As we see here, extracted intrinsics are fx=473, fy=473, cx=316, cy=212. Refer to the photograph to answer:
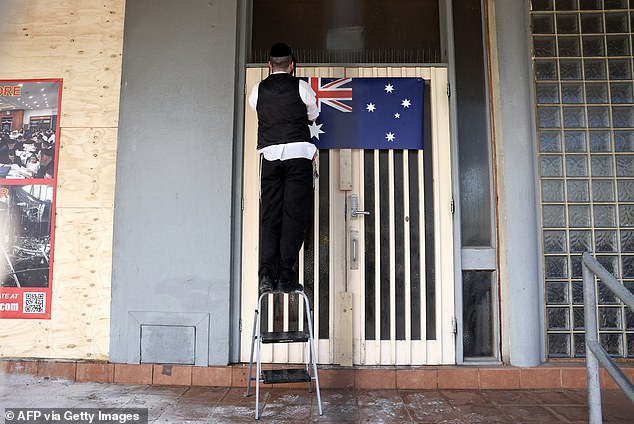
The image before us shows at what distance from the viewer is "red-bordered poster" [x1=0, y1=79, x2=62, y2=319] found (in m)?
4.05

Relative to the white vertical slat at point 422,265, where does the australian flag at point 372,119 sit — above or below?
above

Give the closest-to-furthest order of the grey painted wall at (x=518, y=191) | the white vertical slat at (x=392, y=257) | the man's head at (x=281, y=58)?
the man's head at (x=281, y=58) < the grey painted wall at (x=518, y=191) < the white vertical slat at (x=392, y=257)

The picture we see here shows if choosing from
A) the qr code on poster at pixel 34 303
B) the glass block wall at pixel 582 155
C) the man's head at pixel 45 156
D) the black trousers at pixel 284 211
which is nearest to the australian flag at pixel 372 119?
the black trousers at pixel 284 211

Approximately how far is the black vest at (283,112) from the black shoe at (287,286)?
1.01 metres

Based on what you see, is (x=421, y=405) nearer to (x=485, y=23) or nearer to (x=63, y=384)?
(x=63, y=384)

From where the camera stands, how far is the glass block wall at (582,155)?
402 centimetres

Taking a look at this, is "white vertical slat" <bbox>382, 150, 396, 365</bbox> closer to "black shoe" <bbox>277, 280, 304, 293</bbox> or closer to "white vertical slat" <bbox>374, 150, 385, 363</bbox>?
"white vertical slat" <bbox>374, 150, 385, 363</bbox>

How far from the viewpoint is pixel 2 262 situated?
4.08m

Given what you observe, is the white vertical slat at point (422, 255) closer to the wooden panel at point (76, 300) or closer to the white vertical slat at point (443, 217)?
the white vertical slat at point (443, 217)

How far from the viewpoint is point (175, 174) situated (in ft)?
13.2

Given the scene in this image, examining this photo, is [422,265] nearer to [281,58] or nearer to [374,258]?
[374,258]

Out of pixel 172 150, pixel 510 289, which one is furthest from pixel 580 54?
pixel 172 150

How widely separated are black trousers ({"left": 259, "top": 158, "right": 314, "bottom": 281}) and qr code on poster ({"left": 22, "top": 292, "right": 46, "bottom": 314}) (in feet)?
6.68

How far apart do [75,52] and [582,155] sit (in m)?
4.57
